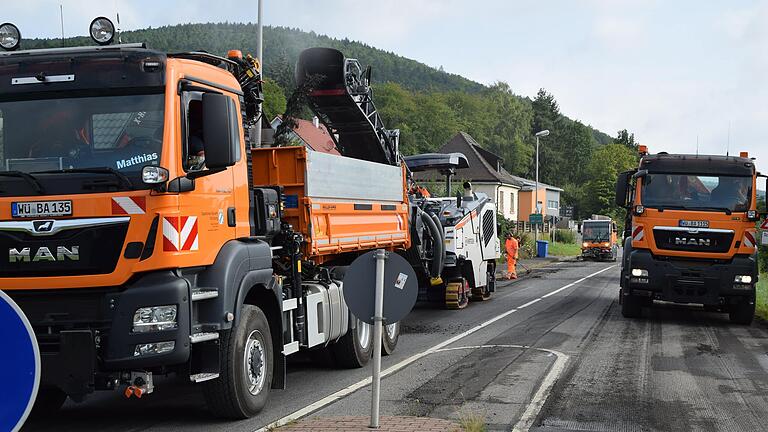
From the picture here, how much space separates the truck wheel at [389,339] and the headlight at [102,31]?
216 inches

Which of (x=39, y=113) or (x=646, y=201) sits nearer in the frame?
(x=39, y=113)

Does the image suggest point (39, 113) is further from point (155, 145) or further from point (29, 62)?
point (155, 145)

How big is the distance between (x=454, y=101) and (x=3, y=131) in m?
118

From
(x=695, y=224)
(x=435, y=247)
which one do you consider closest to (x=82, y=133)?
(x=435, y=247)

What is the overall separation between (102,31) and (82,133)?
3.55 feet

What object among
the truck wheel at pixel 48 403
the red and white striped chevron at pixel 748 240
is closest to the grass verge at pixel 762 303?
the red and white striped chevron at pixel 748 240

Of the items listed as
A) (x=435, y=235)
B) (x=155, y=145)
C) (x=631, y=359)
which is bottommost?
(x=631, y=359)

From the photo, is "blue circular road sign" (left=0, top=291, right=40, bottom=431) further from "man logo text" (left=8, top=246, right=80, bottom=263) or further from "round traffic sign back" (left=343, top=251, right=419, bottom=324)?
"round traffic sign back" (left=343, top=251, right=419, bottom=324)

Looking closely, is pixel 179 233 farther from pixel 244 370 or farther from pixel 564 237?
pixel 564 237

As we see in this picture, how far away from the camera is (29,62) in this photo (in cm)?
694

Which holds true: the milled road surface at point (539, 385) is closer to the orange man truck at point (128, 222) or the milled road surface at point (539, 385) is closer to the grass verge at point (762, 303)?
the orange man truck at point (128, 222)

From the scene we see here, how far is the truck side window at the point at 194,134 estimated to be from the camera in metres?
6.94

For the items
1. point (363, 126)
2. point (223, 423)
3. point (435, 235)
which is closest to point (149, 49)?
point (223, 423)

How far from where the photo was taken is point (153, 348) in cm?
649
